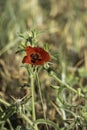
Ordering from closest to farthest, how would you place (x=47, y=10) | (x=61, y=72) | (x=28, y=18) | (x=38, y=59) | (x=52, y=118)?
(x=38, y=59) → (x=52, y=118) → (x=61, y=72) → (x=28, y=18) → (x=47, y=10)

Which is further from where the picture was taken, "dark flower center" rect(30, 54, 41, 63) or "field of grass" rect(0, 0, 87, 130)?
"field of grass" rect(0, 0, 87, 130)

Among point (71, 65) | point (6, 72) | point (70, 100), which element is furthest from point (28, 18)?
point (70, 100)

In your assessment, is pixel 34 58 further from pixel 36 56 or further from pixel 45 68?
pixel 45 68

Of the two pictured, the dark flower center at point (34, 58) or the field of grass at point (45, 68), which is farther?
the field of grass at point (45, 68)

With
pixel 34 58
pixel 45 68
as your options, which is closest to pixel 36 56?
pixel 34 58

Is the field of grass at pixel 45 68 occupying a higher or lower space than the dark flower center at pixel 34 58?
higher

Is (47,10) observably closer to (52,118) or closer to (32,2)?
(32,2)
